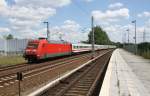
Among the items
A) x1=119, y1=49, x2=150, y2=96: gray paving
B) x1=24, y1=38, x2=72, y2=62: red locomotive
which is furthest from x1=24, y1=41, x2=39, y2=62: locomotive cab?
x1=119, y1=49, x2=150, y2=96: gray paving

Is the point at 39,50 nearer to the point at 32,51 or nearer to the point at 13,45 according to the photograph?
the point at 32,51

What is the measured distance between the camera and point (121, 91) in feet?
47.1

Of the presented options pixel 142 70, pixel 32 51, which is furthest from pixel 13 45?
pixel 142 70

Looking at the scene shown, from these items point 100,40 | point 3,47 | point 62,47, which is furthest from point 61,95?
point 100,40

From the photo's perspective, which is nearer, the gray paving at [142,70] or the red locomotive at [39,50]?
the gray paving at [142,70]

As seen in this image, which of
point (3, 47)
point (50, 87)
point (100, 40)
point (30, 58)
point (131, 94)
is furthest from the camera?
point (100, 40)

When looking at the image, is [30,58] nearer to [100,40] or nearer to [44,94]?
[44,94]

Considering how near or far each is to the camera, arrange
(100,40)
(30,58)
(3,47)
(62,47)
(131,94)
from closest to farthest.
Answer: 1. (131,94)
2. (30,58)
3. (62,47)
4. (3,47)
5. (100,40)

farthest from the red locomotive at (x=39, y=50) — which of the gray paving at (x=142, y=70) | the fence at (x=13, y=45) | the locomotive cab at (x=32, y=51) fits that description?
the fence at (x=13, y=45)

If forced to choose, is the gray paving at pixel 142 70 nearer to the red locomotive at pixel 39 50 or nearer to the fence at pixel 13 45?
the red locomotive at pixel 39 50

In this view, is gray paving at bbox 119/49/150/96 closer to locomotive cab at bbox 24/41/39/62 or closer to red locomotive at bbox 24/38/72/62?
red locomotive at bbox 24/38/72/62

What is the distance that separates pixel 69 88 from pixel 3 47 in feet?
178

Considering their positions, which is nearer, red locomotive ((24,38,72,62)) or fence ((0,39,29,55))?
red locomotive ((24,38,72,62))

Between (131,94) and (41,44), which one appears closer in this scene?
(131,94)
